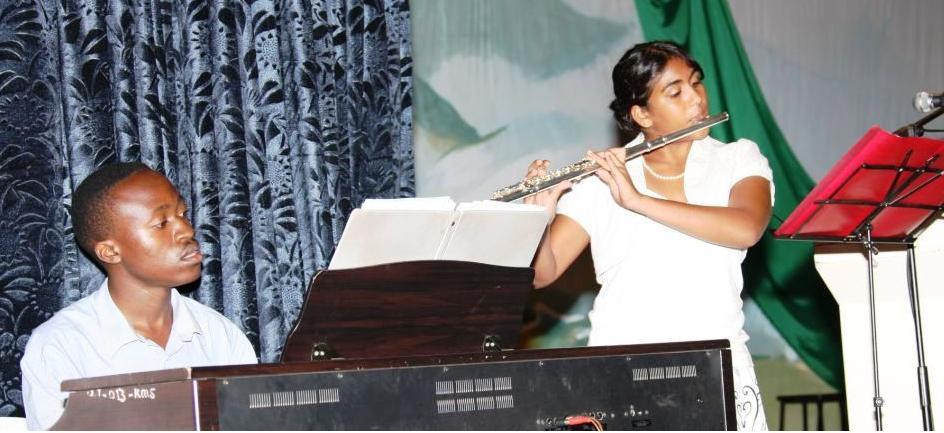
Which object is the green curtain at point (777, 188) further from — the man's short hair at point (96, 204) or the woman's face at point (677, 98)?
the man's short hair at point (96, 204)

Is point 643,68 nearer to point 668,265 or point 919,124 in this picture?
point 668,265

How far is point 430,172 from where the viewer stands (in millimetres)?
4012

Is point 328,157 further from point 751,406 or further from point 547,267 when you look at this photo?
point 751,406

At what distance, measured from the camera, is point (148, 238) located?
8.23 ft

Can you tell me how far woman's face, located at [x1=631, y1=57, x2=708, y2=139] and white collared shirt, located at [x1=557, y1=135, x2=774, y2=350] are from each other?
3.5 inches

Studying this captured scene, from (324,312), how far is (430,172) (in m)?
1.90

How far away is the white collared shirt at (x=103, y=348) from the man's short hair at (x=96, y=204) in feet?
0.42

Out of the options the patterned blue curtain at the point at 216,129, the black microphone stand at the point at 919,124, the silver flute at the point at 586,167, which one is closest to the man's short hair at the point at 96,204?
the patterned blue curtain at the point at 216,129

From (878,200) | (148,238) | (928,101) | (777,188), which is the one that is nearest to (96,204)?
(148,238)

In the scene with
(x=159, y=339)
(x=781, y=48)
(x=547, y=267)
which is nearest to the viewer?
(x=159, y=339)

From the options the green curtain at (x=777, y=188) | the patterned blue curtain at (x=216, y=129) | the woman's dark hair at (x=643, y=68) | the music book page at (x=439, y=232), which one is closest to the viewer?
the music book page at (x=439, y=232)

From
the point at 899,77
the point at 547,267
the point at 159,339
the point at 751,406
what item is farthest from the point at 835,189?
the point at 899,77

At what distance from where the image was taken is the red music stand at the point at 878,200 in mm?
2648

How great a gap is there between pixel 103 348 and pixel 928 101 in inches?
76.5
